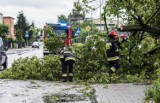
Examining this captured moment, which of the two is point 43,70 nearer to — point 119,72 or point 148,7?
point 119,72

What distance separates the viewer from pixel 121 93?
10.9 m

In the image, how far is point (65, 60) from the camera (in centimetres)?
1466

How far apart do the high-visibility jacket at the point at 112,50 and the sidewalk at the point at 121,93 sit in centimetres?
195

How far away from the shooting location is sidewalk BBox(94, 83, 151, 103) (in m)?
9.63

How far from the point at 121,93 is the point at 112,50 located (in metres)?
4.01

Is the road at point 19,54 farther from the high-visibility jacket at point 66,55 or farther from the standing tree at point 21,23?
the standing tree at point 21,23

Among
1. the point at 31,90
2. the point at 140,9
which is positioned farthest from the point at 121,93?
the point at 31,90

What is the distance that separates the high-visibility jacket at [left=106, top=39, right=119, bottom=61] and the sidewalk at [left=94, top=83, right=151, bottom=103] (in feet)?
6.39

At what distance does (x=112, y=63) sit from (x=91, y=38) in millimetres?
1609

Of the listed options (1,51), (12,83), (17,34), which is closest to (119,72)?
(12,83)

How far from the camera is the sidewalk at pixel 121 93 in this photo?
379 inches

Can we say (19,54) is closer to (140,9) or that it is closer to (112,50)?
(112,50)

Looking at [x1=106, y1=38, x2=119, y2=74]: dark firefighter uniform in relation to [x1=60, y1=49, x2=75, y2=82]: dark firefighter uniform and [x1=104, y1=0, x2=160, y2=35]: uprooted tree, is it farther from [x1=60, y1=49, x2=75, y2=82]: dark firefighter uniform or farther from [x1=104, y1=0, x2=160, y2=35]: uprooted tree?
[x1=60, y1=49, x2=75, y2=82]: dark firefighter uniform

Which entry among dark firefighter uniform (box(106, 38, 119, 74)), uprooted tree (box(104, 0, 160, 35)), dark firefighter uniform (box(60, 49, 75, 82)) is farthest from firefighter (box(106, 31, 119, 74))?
dark firefighter uniform (box(60, 49, 75, 82))
